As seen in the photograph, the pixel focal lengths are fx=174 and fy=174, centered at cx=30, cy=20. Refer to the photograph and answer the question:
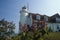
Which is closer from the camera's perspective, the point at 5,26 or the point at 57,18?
the point at 5,26

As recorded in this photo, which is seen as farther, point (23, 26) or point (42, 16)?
point (42, 16)

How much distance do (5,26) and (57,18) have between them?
21511 millimetres

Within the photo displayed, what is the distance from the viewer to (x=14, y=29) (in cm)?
2419

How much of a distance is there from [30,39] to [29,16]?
2953 cm

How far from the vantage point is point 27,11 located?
4509 cm

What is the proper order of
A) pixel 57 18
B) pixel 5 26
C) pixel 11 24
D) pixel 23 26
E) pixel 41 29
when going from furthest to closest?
pixel 57 18
pixel 5 26
pixel 11 24
pixel 23 26
pixel 41 29

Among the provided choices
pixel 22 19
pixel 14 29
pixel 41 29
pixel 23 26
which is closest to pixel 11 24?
pixel 14 29

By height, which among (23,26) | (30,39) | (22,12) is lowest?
(30,39)

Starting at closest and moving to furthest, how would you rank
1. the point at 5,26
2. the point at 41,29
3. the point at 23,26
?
1. the point at 41,29
2. the point at 23,26
3. the point at 5,26

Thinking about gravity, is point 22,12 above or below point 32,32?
above

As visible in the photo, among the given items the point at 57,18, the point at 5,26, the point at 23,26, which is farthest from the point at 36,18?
the point at 23,26

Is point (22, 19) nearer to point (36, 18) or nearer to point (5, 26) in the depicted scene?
point (36, 18)

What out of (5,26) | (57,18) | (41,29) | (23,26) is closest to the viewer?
(41,29)

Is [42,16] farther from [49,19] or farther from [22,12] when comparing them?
[22,12]
